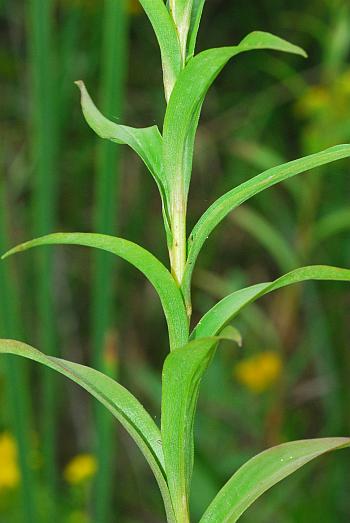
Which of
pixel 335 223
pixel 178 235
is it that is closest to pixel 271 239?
pixel 335 223

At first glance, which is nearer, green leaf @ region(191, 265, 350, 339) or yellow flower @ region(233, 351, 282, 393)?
green leaf @ region(191, 265, 350, 339)

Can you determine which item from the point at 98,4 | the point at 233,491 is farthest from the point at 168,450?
the point at 98,4

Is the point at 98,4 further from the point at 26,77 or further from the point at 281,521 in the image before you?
the point at 281,521

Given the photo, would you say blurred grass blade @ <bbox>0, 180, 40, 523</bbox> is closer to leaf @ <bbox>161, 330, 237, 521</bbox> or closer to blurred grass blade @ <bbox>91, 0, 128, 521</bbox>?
blurred grass blade @ <bbox>91, 0, 128, 521</bbox>

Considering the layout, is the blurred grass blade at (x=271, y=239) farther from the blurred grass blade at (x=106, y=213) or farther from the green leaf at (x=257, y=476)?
the green leaf at (x=257, y=476)

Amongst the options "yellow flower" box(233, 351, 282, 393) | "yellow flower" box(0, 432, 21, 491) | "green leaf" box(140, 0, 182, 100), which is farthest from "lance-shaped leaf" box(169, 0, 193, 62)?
"yellow flower" box(233, 351, 282, 393)

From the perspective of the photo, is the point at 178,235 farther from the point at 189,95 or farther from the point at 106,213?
the point at 106,213
